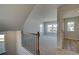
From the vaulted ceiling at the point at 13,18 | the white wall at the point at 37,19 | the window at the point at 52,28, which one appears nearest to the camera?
the window at the point at 52,28

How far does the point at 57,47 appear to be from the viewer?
63.6 inches

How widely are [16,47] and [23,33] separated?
0.89 ft

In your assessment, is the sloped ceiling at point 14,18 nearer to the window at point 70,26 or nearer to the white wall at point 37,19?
the white wall at point 37,19

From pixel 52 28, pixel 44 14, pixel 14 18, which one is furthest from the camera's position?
pixel 14 18

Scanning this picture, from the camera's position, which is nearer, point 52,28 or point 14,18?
point 52,28

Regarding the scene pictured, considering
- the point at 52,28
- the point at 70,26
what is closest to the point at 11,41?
the point at 52,28

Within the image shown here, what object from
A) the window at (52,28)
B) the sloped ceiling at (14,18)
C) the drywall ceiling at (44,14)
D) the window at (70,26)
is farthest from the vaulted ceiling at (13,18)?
the window at (70,26)

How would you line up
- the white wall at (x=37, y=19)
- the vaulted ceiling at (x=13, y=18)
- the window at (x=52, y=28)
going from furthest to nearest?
the vaulted ceiling at (x=13, y=18), the white wall at (x=37, y=19), the window at (x=52, y=28)

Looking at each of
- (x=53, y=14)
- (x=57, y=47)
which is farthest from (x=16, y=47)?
(x=53, y=14)

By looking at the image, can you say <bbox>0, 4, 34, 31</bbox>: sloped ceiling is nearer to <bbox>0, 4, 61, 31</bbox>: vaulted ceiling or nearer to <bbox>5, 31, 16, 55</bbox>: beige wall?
<bbox>0, 4, 61, 31</bbox>: vaulted ceiling

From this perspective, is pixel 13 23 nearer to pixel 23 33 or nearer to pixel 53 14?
pixel 23 33

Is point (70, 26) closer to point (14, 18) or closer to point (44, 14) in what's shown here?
point (44, 14)

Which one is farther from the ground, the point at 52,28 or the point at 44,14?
the point at 44,14
